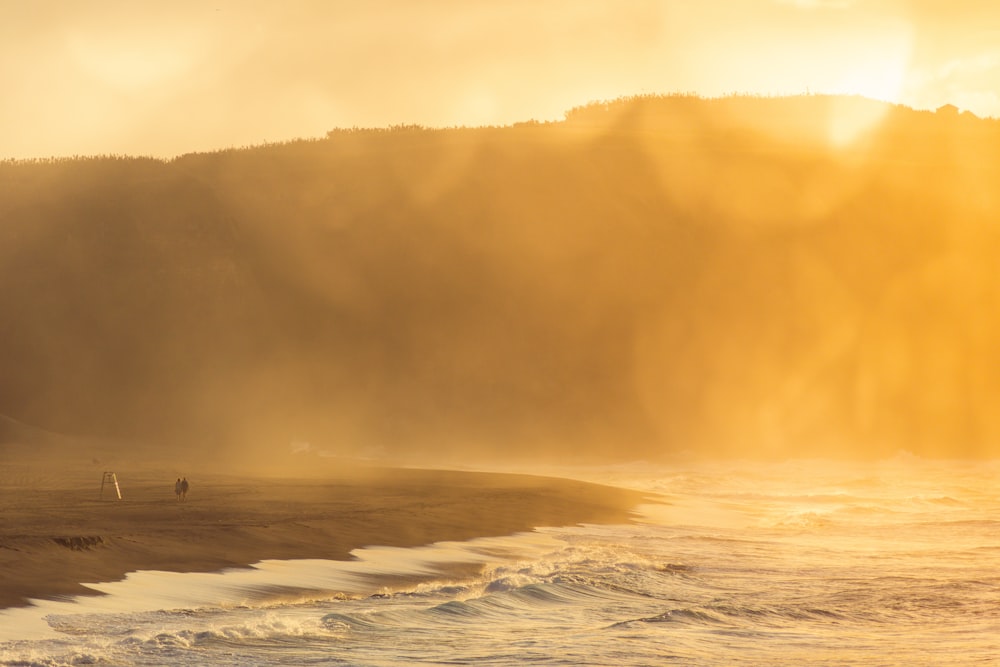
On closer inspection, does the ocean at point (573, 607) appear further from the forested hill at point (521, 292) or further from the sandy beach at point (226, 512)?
the forested hill at point (521, 292)

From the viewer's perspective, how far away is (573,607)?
65.8 feet

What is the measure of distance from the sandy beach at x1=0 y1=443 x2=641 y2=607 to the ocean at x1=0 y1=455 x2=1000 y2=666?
109 centimetres

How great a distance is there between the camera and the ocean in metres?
15.8

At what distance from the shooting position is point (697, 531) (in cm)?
3212

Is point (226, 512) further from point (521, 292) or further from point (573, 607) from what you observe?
point (521, 292)

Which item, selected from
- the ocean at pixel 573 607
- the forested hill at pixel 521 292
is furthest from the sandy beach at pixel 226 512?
the forested hill at pixel 521 292

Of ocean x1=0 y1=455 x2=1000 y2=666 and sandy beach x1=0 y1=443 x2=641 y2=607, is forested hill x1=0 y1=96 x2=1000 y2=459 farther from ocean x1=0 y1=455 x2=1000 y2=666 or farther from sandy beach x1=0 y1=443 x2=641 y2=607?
ocean x1=0 y1=455 x2=1000 y2=666

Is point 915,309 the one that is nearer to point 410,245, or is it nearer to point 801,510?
point 410,245

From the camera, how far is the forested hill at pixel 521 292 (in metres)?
77.4

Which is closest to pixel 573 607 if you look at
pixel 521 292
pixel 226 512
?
pixel 226 512

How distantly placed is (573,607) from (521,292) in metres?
69.9

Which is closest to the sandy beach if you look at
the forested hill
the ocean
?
the ocean

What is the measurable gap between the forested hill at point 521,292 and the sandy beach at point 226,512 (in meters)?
26.3

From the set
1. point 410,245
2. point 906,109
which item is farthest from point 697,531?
point 906,109
